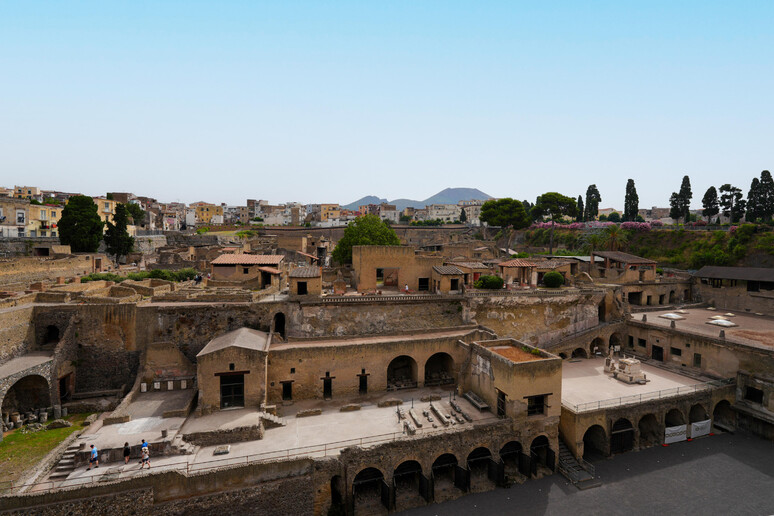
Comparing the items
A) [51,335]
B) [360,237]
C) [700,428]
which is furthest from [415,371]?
[51,335]

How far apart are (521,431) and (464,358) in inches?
243

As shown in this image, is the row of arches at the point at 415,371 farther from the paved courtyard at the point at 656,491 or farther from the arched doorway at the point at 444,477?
the paved courtyard at the point at 656,491

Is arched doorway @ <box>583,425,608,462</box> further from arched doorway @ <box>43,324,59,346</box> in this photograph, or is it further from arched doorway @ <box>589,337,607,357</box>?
arched doorway @ <box>43,324,59,346</box>

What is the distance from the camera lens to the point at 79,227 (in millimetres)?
47062

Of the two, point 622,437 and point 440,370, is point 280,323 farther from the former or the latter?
point 622,437

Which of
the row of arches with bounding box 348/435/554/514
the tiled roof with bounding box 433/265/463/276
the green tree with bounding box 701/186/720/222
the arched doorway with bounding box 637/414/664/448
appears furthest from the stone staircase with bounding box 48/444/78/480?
the green tree with bounding box 701/186/720/222

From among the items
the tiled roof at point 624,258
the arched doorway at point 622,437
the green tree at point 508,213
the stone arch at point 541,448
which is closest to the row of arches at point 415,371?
the stone arch at point 541,448

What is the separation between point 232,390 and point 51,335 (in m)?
16.6

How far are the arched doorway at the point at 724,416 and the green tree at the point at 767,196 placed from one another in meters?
44.9

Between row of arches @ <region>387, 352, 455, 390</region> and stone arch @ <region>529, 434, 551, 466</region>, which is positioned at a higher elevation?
row of arches @ <region>387, 352, 455, 390</region>

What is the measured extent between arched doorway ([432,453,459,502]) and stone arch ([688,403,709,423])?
62.0ft

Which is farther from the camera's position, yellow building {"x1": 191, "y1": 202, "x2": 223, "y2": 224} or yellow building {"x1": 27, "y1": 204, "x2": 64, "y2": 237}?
yellow building {"x1": 191, "y1": 202, "x2": 223, "y2": 224}

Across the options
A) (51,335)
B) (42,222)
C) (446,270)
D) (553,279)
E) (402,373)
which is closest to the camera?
(51,335)

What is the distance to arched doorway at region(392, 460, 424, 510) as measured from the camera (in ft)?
69.3
